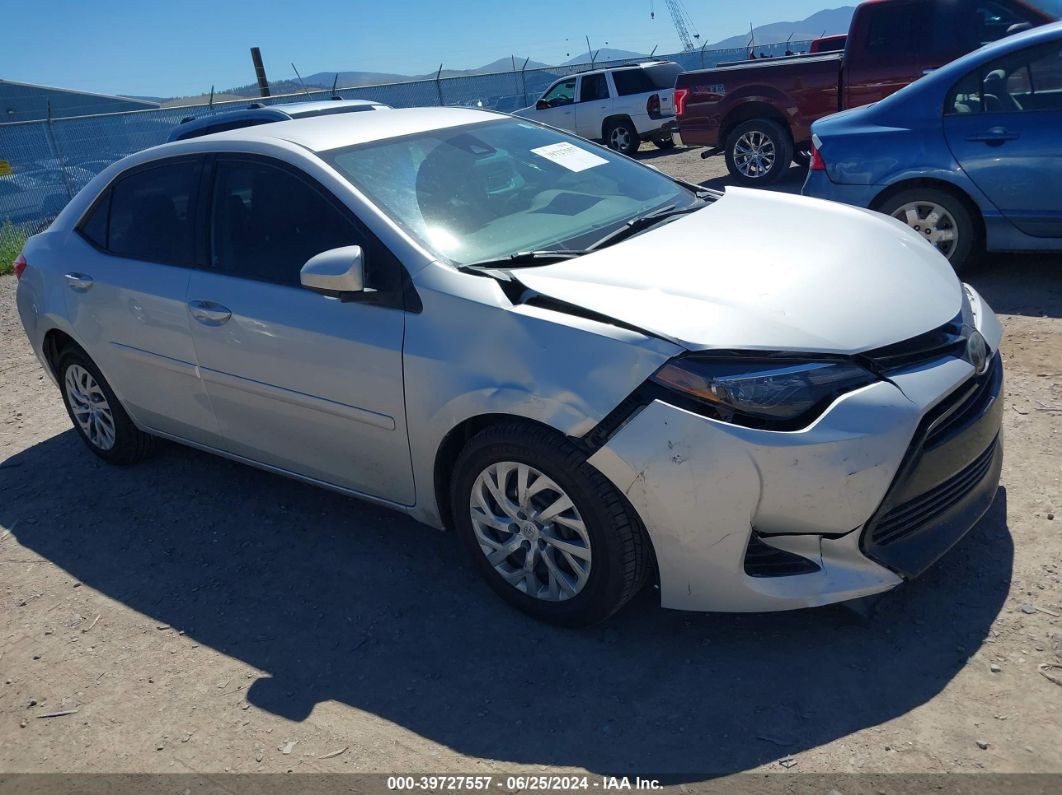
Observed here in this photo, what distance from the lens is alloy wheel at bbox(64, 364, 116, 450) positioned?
5.03m

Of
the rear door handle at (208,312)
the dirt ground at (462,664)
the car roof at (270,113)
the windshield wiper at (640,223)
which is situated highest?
the car roof at (270,113)

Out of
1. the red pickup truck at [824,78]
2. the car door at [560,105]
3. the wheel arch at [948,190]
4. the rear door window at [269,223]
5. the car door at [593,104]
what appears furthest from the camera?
the car door at [560,105]

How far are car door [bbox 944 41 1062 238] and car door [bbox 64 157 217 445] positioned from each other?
15.8 ft

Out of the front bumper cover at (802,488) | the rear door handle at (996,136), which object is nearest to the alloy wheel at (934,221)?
the rear door handle at (996,136)

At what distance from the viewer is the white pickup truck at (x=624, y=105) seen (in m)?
17.5

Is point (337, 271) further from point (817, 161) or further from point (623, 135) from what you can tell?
point (623, 135)

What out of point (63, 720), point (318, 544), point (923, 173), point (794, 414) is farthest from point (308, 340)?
point (923, 173)

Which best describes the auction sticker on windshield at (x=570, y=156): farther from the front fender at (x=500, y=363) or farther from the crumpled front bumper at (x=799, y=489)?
the crumpled front bumper at (x=799, y=489)

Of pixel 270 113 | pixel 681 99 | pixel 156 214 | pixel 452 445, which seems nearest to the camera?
pixel 452 445

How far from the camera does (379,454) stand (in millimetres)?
3566

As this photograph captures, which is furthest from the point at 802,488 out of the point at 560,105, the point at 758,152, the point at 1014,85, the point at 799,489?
the point at 560,105

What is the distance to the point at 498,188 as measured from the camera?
12.9ft

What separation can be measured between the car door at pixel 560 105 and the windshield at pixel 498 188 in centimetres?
1468

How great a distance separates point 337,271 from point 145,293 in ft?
4.86
